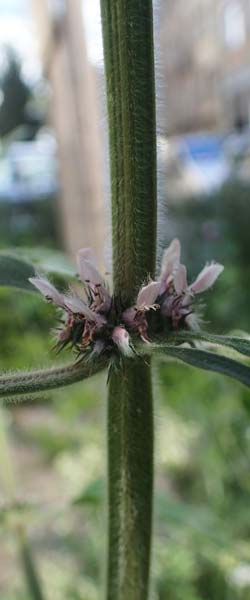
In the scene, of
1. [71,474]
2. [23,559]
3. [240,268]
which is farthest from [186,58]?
[23,559]

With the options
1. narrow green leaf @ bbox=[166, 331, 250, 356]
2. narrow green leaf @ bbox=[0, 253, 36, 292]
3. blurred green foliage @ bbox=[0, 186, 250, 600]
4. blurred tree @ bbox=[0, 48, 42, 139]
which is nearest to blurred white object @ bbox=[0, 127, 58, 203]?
blurred green foliage @ bbox=[0, 186, 250, 600]

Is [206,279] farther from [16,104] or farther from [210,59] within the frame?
[16,104]

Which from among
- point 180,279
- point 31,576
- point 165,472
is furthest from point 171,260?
point 165,472

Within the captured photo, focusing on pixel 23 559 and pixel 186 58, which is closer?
pixel 23 559

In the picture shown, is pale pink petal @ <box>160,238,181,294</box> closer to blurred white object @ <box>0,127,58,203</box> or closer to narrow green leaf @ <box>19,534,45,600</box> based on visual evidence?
narrow green leaf @ <box>19,534,45,600</box>

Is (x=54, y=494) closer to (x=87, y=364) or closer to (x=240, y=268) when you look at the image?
(x=240, y=268)

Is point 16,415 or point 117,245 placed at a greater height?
point 117,245
